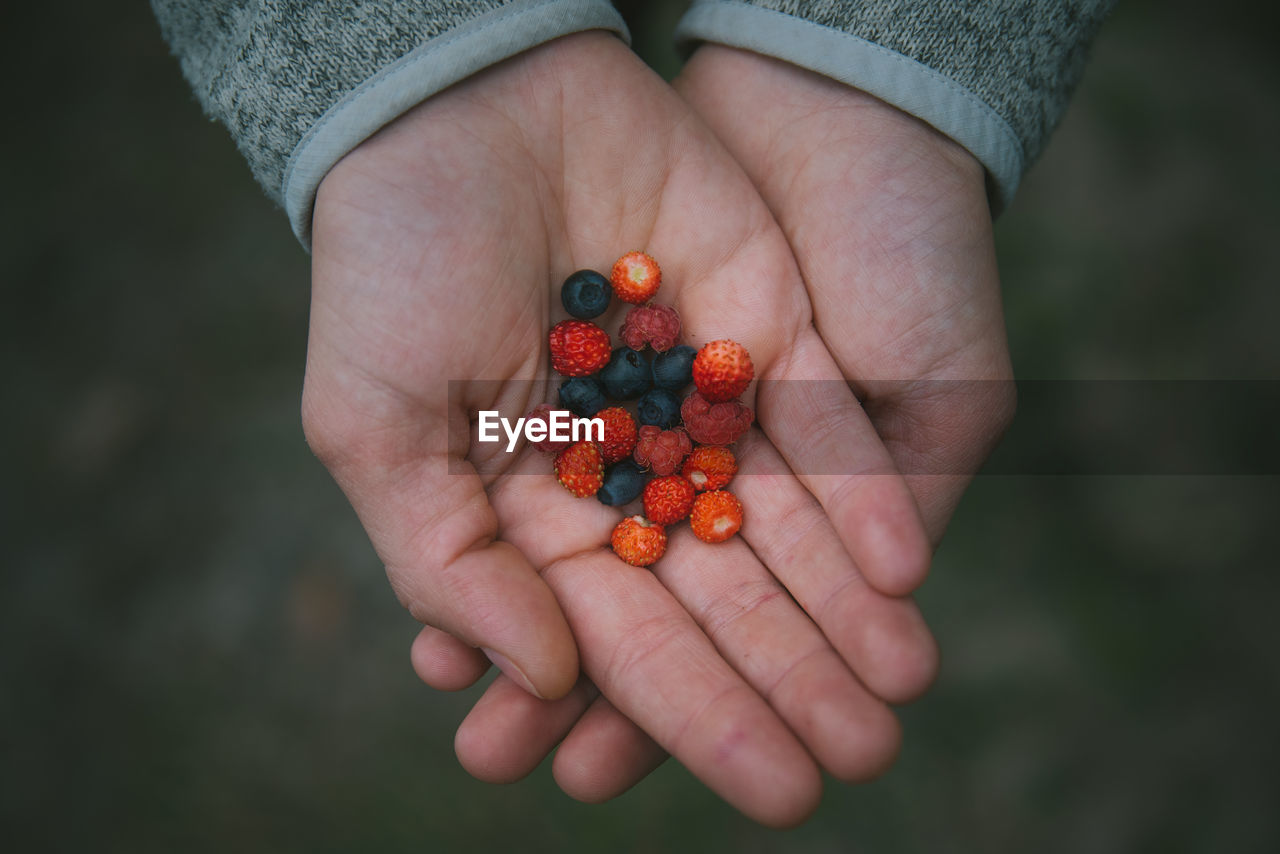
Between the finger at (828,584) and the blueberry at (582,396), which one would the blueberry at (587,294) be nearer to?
the blueberry at (582,396)

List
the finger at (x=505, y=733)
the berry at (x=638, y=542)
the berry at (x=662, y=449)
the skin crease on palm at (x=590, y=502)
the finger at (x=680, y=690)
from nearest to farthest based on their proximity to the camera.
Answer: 1. the finger at (x=680, y=690)
2. the skin crease on palm at (x=590, y=502)
3. the finger at (x=505, y=733)
4. the berry at (x=638, y=542)
5. the berry at (x=662, y=449)

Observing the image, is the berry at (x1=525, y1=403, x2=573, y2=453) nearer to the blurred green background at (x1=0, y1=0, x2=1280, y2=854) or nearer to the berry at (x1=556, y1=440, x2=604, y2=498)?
the berry at (x1=556, y1=440, x2=604, y2=498)

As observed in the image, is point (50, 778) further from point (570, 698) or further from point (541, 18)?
point (541, 18)

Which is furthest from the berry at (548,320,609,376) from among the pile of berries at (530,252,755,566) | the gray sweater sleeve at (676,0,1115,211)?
the gray sweater sleeve at (676,0,1115,211)

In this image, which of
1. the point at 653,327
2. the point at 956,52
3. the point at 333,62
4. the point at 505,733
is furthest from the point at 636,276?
the point at 505,733

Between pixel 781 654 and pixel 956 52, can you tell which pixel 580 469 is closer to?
pixel 781 654

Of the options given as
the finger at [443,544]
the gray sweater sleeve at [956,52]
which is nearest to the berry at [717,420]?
the finger at [443,544]

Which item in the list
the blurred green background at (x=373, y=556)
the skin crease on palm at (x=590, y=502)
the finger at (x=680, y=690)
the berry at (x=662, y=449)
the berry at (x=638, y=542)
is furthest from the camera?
the blurred green background at (x=373, y=556)
